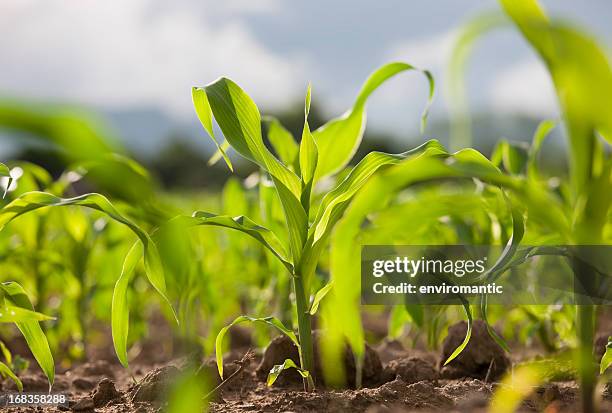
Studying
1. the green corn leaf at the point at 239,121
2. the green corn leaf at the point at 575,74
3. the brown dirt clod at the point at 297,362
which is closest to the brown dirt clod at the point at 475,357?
the brown dirt clod at the point at 297,362

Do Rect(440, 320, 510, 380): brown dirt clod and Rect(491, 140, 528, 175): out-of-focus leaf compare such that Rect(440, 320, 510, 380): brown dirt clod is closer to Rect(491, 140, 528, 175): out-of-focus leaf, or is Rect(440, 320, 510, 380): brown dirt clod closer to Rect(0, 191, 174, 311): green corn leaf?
Rect(491, 140, 528, 175): out-of-focus leaf

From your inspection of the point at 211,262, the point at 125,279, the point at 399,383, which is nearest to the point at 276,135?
the point at 125,279

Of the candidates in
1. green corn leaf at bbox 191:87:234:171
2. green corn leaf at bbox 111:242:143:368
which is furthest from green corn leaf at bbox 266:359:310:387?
green corn leaf at bbox 191:87:234:171

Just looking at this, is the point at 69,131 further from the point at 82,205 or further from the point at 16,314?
the point at 16,314

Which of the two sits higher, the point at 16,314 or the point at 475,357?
the point at 16,314

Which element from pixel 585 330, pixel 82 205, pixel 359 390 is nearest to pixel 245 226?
pixel 82 205

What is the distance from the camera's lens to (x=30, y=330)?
1.42m

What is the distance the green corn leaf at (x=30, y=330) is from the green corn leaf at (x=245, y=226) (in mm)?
454

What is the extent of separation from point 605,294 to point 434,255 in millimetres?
479

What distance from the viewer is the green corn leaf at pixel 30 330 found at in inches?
55.1

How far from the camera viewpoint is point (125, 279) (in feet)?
4.37

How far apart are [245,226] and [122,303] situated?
0.32m

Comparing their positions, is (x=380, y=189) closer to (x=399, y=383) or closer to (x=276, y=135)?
(x=399, y=383)

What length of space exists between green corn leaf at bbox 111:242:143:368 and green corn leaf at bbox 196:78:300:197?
0.30 meters
